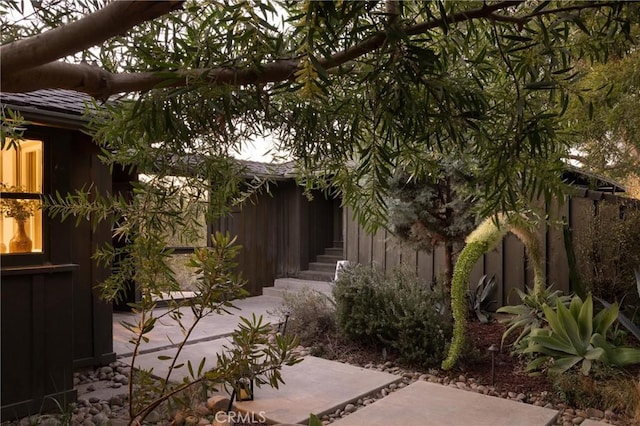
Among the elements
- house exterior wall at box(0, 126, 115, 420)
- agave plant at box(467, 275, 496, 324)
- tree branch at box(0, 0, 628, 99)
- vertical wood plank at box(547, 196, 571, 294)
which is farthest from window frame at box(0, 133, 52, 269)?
vertical wood plank at box(547, 196, 571, 294)

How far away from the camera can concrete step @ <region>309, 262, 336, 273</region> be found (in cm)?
908

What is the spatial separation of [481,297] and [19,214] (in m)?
4.84

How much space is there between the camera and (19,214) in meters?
3.53

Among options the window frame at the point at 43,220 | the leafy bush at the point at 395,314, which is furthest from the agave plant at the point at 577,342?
the window frame at the point at 43,220

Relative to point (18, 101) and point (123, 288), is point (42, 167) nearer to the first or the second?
point (18, 101)

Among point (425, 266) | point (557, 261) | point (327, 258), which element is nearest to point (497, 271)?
point (557, 261)

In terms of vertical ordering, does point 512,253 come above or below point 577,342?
above

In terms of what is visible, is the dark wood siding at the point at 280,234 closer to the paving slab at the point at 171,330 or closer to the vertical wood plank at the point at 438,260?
the paving slab at the point at 171,330

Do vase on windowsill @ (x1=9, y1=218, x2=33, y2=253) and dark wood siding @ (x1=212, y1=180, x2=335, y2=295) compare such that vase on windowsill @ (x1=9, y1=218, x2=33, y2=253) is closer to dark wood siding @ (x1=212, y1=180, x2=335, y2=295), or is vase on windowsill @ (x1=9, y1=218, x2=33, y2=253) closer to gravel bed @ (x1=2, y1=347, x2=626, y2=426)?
gravel bed @ (x1=2, y1=347, x2=626, y2=426)

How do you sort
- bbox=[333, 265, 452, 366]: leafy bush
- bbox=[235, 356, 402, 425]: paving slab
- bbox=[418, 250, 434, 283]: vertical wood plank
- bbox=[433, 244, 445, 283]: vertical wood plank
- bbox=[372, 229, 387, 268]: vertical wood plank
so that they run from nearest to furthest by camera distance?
bbox=[235, 356, 402, 425]: paving slab, bbox=[333, 265, 452, 366]: leafy bush, bbox=[433, 244, 445, 283]: vertical wood plank, bbox=[418, 250, 434, 283]: vertical wood plank, bbox=[372, 229, 387, 268]: vertical wood plank

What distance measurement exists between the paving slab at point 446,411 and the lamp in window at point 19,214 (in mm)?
2680

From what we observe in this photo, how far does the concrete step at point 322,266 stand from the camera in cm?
908

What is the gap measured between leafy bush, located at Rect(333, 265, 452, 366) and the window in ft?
9.08

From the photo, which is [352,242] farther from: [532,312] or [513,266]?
[532,312]
